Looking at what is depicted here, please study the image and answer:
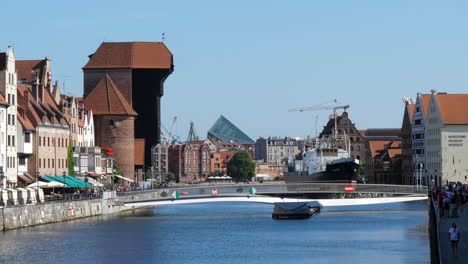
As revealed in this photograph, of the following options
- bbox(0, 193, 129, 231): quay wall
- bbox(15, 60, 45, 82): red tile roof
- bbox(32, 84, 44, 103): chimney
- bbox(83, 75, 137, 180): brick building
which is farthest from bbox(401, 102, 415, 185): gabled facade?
bbox(0, 193, 129, 231): quay wall

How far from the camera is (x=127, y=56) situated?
529 feet

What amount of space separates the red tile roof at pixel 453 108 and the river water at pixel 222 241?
50983mm

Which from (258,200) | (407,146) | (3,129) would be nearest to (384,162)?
(407,146)

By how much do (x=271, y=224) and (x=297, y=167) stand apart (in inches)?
3744

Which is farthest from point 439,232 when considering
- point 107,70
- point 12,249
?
point 107,70

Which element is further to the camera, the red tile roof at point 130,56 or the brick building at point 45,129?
the red tile roof at point 130,56

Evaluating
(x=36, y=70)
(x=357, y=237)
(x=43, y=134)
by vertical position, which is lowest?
(x=357, y=237)

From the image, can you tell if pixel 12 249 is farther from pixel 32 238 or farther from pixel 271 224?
pixel 271 224

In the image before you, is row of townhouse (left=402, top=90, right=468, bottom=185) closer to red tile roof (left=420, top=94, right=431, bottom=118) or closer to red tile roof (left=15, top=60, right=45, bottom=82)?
red tile roof (left=420, top=94, right=431, bottom=118)

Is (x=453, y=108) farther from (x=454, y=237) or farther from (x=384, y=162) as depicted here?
(x=454, y=237)

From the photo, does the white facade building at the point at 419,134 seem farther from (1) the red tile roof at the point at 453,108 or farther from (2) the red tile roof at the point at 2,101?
(2) the red tile roof at the point at 2,101

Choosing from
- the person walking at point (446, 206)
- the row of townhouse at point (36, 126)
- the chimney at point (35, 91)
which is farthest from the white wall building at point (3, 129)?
the person walking at point (446, 206)

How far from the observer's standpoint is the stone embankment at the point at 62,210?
236 feet

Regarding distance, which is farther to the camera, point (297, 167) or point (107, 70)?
point (297, 167)
